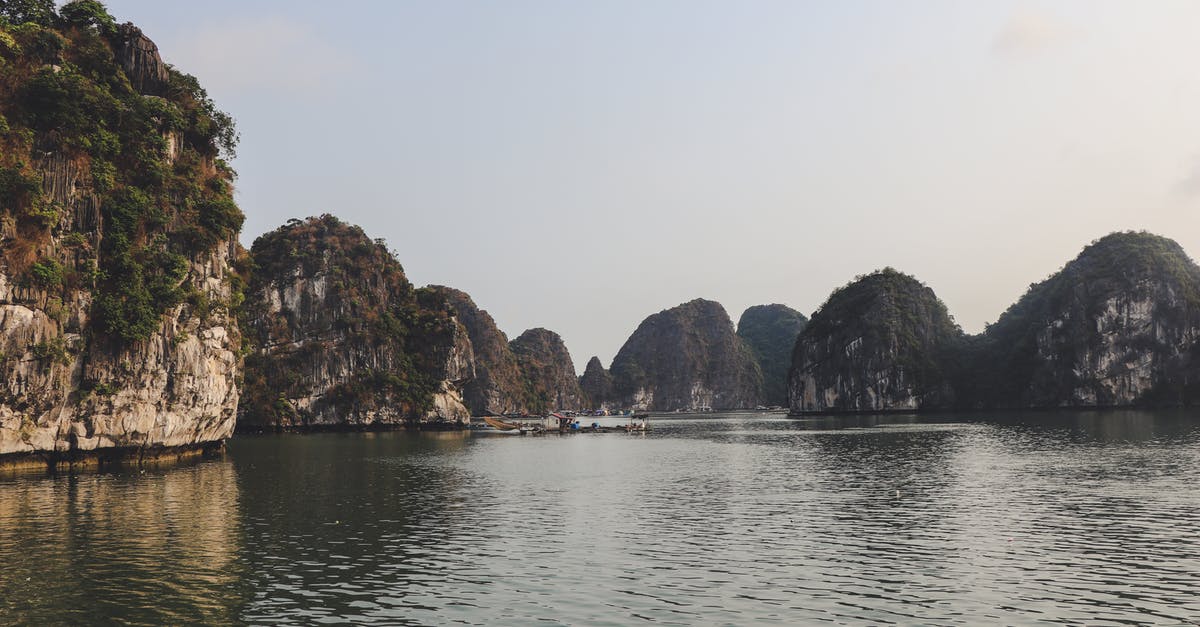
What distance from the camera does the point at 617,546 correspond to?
27766 mm

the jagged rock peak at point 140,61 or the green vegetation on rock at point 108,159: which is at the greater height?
the jagged rock peak at point 140,61

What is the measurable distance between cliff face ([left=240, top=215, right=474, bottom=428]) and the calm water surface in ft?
277

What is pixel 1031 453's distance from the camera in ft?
204

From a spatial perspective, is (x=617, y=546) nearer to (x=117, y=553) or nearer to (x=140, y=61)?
(x=117, y=553)

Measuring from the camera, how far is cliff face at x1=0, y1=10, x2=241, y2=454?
47.5m

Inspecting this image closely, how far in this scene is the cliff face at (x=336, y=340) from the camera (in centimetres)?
13525

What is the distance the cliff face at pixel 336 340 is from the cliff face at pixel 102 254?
69.9 metres

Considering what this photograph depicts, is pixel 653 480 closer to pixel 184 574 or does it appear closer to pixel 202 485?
pixel 202 485

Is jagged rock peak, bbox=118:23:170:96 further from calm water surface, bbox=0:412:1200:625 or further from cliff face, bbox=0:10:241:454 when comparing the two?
calm water surface, bbox=0:412:1200:625

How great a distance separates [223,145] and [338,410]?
2960 inches

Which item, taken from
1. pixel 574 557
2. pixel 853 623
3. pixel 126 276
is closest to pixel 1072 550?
pixel 853 623

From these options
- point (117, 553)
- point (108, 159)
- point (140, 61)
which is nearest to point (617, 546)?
point (117, 553)

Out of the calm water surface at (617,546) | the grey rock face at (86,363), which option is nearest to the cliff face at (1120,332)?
the calm water surface at (617,546)

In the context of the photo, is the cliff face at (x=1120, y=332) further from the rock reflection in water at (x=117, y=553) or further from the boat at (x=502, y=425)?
the rock reflection in water at (x=117, y=553)
